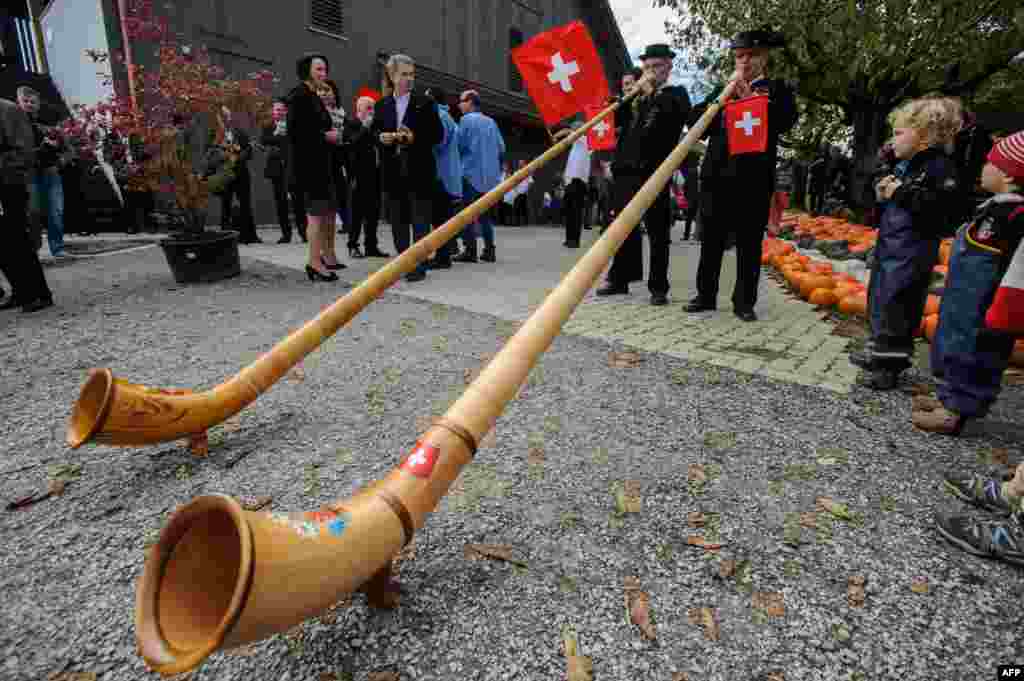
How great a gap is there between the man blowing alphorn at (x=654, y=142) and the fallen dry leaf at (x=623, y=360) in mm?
1420

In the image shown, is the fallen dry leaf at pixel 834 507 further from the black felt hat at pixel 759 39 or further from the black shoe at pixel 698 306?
the black felt hat at pixel 759 39

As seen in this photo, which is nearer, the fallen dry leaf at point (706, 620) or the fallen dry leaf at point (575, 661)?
the fallen dry leaf at point (575, 661)

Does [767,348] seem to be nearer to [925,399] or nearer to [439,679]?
[925,399]

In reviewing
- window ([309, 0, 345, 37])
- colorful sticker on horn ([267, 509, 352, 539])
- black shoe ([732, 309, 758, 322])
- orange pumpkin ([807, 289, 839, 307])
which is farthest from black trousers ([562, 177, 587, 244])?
colorful sticker on horn ([267, 509, 352, 539])

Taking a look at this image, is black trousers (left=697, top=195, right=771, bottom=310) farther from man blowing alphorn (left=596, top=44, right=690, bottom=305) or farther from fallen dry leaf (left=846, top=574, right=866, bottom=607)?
fallen dry leaf (left=846, top=574, right=866, bottom=607)

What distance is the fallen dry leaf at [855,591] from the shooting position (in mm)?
1456

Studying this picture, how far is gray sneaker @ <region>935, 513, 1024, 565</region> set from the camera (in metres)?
1.60

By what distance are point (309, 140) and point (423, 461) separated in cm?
515

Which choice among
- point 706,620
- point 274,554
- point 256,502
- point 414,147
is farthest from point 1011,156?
point 414,147

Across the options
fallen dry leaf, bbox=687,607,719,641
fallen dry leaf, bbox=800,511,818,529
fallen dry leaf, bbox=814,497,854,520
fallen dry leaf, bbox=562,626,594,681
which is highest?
fallen dry leaf, bbox=814,497,854,520

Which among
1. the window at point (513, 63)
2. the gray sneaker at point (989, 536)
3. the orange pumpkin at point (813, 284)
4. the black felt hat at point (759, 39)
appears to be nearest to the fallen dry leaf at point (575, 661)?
the gray sneaker at point (989, 536)

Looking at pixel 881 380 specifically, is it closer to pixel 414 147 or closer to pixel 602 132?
pixel 602 132

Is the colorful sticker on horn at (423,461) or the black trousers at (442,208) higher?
the black trousers at (442,208)

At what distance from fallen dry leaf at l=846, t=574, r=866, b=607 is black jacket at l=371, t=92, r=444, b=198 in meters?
5.07
